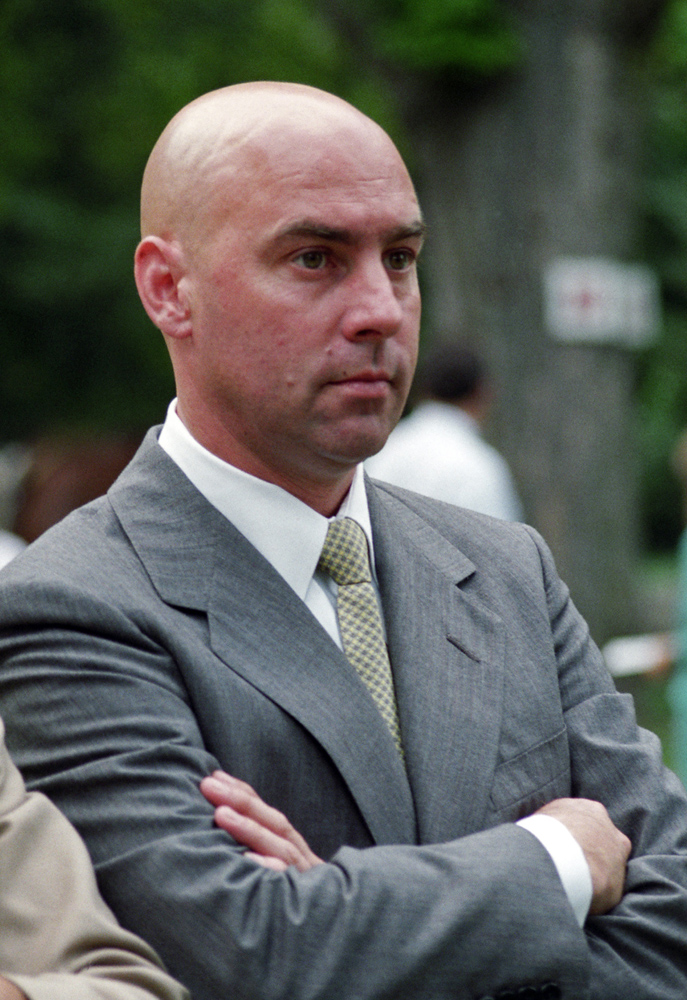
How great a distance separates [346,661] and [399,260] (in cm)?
61

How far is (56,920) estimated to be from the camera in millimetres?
2037

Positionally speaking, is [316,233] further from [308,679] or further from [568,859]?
[568,859]

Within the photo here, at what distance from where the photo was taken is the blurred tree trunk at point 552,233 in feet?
28.9

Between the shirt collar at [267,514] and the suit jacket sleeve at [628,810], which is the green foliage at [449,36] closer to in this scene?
the suit jacket sleeve at [628,810]

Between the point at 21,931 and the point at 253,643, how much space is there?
1.74 ft

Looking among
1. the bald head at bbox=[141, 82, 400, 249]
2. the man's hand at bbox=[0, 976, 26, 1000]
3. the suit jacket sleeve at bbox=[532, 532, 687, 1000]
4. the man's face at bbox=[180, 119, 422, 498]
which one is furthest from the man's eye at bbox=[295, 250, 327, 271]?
the man's hand at bbox=[0, 976, 26, 1000]

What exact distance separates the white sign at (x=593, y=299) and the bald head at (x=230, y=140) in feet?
21.9

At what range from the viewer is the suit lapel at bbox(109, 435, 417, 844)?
2277 mm

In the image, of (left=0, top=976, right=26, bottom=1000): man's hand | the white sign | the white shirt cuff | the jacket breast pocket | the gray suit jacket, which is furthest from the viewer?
the white sign

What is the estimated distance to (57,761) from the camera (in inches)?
85.8

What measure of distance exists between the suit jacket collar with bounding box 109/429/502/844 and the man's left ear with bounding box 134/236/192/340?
195 millimetres

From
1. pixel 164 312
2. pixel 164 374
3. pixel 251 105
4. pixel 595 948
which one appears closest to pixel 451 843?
pixel 595 948

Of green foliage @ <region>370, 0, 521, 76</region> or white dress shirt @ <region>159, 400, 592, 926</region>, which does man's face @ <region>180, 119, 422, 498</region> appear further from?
green foliage @ <region>370, 0, 521, 76</region>

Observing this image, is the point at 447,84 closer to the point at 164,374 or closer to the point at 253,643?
the point at 253,643
